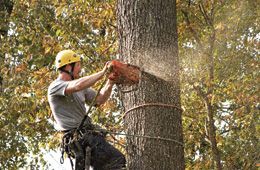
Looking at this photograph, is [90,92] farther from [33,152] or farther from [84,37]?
[33,152]

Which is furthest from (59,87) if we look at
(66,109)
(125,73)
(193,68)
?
(193,68)

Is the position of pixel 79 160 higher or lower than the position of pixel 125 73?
lower

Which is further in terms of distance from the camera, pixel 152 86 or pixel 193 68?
pixel 193 68

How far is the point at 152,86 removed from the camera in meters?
4.52

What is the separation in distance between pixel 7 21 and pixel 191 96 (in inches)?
215

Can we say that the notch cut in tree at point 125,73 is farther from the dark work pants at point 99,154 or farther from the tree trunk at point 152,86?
the dark work pants at point 99,154

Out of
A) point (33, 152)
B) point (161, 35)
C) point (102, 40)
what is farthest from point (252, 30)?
point (161, 35)

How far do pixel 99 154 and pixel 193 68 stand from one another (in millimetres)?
6015

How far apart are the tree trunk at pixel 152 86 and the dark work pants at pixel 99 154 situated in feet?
0.65

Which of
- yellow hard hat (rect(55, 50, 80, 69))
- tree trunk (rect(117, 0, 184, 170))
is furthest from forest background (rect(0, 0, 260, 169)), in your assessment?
tree trunk (rect(117, 0, 184, 170))

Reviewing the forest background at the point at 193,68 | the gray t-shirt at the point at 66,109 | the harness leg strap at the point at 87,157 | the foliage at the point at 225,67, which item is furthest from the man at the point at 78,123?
the foliage at the point at 225,67

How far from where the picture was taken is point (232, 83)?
428 inches

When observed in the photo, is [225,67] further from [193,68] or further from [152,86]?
[152,86]

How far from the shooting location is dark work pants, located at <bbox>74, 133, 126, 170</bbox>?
468cm
